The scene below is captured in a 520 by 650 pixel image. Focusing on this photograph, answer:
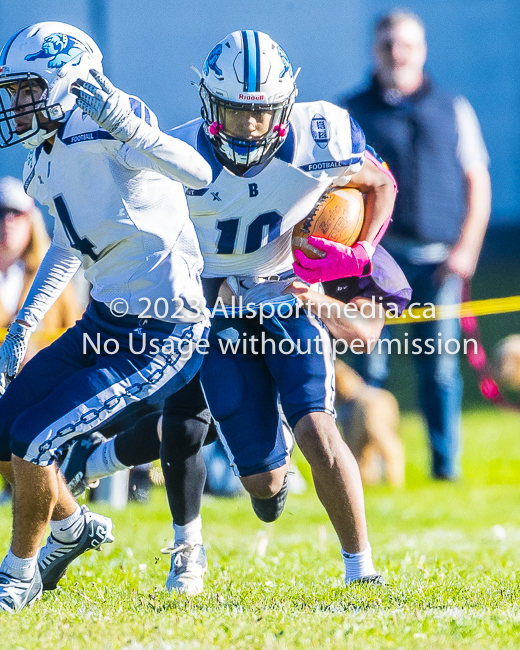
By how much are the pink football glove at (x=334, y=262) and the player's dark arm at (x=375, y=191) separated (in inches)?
6.2

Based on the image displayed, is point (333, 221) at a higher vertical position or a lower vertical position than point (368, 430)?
higher

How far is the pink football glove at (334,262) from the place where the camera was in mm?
3650

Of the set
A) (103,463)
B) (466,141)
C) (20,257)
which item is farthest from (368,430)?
(103,463)

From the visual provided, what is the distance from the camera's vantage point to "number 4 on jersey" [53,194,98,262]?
333 centimetres

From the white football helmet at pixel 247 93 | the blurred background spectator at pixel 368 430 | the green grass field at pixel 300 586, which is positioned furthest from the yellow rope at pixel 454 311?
the white football helmet at pixel 247 93

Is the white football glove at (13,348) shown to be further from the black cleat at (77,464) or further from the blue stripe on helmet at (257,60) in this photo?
the blue stripe on helmet at (257,60)

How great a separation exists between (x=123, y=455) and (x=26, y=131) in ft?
4.87

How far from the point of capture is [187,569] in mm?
3799

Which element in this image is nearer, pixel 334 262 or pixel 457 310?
pixel 334 262

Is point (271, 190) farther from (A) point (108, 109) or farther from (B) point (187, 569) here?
(B) point (187, 569)

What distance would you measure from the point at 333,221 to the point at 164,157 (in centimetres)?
95

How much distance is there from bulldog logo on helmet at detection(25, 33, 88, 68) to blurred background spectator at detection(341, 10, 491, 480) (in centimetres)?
358

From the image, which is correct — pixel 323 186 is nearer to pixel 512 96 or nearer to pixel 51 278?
pixel 51 278

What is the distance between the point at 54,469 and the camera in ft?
10.7
